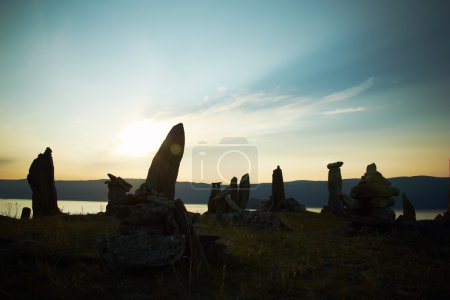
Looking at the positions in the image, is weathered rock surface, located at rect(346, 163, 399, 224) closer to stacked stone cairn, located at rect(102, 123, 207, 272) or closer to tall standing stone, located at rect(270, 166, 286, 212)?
tall standing stone, located at rect(270, 166, 286, 212)

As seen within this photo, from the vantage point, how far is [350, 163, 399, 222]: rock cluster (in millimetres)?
20344

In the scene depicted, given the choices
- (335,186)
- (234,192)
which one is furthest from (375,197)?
(234,192)

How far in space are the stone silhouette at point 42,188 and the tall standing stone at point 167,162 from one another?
11.8 meters

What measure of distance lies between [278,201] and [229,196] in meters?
8.20

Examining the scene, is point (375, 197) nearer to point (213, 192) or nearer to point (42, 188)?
point (213, 192)

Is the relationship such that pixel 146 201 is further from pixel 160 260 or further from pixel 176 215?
pixel 160 260

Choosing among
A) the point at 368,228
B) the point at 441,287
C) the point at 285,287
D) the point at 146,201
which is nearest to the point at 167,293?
the point at 285,287

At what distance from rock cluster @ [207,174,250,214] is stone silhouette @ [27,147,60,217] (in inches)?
478

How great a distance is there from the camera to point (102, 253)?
7.84 metres

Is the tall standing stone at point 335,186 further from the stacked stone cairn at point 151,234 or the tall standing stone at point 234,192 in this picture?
the stacked stone cairn at point 151,234

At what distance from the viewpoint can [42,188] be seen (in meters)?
23.1

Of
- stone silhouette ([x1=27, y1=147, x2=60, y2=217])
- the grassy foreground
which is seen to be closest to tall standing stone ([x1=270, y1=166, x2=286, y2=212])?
stone silhouette ([x1=27, y1=147, x2=60, y2=217])

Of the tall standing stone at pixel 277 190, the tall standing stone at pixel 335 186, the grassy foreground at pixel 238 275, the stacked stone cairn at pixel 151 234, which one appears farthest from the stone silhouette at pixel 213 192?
the stacked stone cairn at pixel 151 234

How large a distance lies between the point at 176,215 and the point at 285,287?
3203 millimetres
